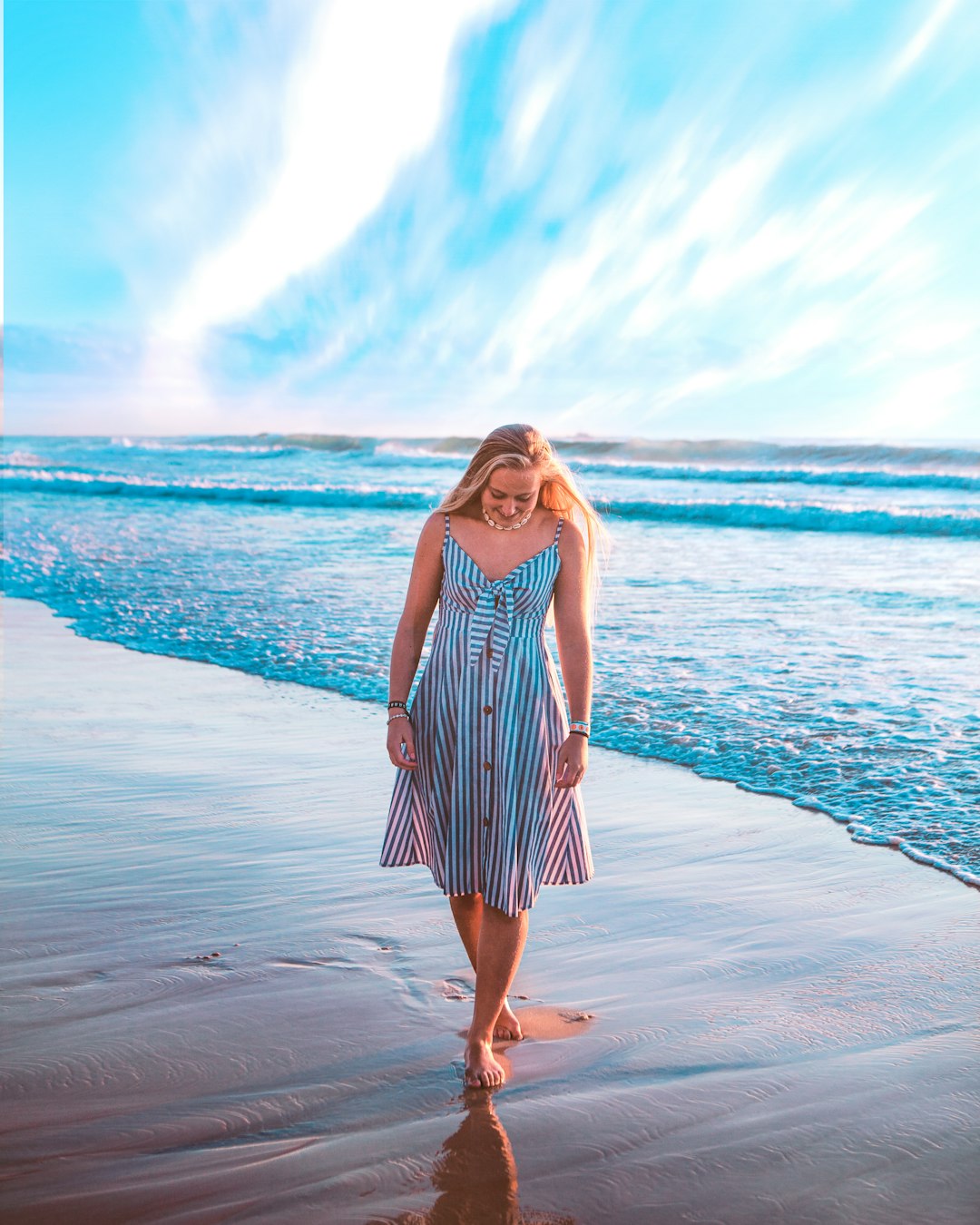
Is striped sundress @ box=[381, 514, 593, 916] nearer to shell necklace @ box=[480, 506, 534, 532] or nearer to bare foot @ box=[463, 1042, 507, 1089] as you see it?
shell necklace @ box=[480, 506, 534, 532]

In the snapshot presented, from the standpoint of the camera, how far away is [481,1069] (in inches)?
115

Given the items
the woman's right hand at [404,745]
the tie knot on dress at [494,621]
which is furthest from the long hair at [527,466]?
the woman's right hand at [404,745]

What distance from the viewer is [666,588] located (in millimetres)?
12352

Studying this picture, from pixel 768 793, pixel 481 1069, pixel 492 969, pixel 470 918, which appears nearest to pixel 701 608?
pixel 768 793

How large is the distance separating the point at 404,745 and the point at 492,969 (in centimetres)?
67

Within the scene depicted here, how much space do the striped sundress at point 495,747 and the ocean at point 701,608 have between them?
7.36 ft

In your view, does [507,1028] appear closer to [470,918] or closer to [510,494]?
[470,918]

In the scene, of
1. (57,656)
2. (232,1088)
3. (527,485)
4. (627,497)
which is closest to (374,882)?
(232,1088)

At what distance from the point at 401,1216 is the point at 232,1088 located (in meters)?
0.69

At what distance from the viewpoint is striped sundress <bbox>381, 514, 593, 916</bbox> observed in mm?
3100

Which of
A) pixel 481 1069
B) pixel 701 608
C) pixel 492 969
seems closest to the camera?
pixel 481 1069

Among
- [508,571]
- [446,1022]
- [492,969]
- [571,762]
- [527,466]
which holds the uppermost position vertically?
[527,466]

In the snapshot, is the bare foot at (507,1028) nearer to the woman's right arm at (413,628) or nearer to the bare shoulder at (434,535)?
the woman's right arm at (413,628)

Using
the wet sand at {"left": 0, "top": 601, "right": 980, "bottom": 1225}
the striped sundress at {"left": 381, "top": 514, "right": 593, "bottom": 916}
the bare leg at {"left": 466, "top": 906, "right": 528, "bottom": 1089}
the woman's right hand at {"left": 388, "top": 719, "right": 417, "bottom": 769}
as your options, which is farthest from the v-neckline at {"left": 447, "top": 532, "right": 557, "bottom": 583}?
the wet sand at {"left": 0, "top": 601, "right": 980, "bottom": 1225}
